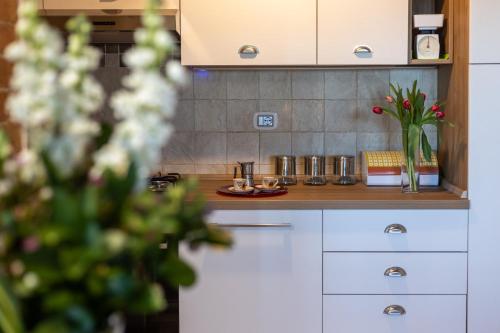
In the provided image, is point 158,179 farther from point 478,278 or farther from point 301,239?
point 478,278

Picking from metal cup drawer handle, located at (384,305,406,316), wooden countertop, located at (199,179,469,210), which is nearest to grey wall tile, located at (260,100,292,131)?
wooden countertop, located at (199,179,469,210)

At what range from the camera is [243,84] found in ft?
9.39

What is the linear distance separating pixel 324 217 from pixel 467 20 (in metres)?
1.00

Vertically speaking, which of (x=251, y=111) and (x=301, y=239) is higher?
(x=251, y=111)

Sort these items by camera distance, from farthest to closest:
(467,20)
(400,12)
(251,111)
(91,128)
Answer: (251,111) → (400,12) → (467,20) → (91,128)

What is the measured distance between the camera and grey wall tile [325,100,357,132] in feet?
9.37

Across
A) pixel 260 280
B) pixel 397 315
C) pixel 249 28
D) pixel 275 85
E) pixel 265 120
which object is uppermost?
pixel 249 28

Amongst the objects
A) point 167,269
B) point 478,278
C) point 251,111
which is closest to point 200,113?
point 251,111

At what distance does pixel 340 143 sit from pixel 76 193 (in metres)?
2.32

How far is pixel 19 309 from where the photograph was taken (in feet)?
2.02

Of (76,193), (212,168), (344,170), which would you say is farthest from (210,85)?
(76,193)

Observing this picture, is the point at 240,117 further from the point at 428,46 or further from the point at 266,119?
the point at 428,46

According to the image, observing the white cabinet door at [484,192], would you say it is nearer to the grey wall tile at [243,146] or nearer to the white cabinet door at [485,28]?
the white cabinet door at [485,28]

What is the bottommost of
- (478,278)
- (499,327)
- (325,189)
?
(499,327)
